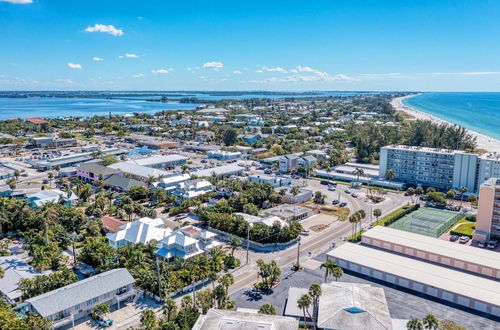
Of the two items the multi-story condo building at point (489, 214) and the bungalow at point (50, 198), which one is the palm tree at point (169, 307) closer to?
the bungalow at point (50, 198)

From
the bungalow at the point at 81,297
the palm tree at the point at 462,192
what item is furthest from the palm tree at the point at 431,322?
the palm tree at the point at 462,192

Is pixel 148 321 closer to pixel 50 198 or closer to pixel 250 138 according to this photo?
pixel 50 198

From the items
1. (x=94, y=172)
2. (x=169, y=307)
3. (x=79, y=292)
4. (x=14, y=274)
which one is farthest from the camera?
(x=94, y=172)

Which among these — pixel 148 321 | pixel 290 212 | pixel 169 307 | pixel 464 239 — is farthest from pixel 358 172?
pixel 148 321

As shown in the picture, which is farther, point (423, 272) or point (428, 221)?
point (428, 221)

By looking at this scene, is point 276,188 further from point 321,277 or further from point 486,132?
point 486,132

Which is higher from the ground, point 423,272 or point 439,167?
point 439,167

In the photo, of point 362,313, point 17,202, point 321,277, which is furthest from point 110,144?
point 362,313
